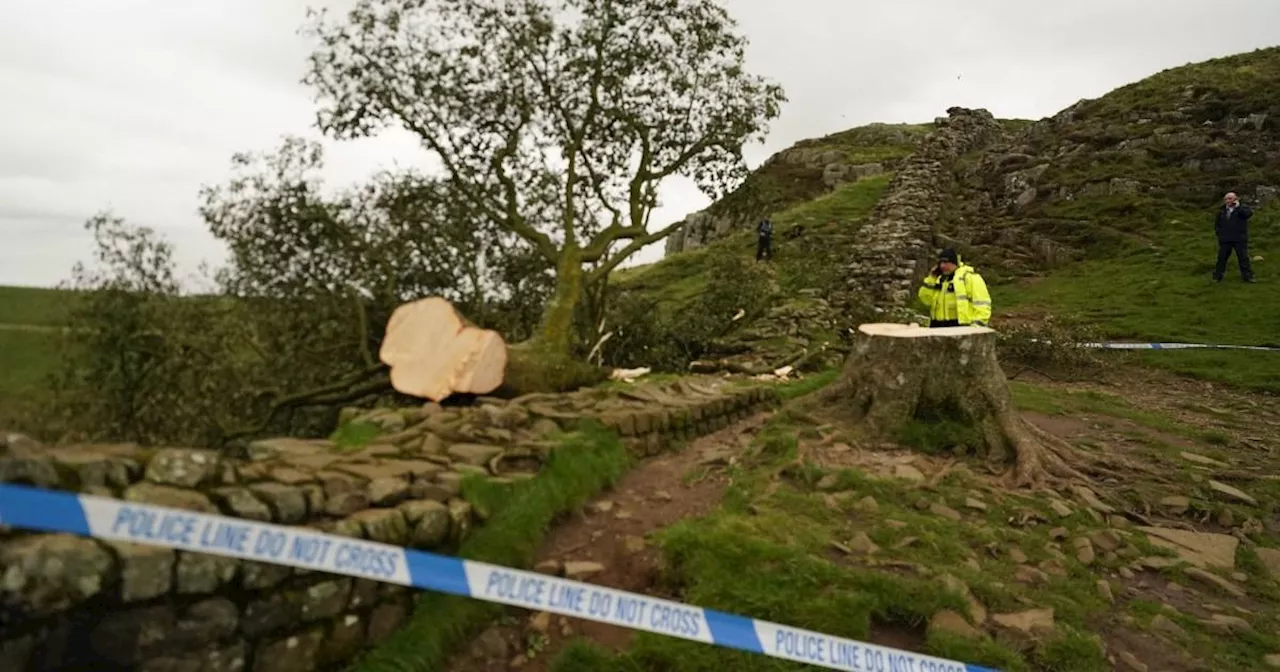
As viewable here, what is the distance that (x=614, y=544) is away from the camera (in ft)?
17.3

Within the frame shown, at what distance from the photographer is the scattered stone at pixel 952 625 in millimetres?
4129

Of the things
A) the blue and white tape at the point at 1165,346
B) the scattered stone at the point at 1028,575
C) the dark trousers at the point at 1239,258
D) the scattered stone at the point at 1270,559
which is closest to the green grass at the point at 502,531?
the scattered stone at the point at 1028,575

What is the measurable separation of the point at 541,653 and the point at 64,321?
10321 millimetres

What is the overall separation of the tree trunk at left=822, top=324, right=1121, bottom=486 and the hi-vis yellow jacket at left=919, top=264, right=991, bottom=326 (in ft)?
6.15

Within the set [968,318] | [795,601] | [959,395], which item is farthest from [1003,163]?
[795,601]

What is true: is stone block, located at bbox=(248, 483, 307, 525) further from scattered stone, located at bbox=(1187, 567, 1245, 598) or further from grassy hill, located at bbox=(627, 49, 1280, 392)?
grassy hill, located at bbox=(627, 49, 1280, 392)

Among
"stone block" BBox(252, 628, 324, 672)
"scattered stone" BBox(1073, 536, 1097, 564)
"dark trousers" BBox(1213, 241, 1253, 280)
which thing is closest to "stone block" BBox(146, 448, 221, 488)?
"stone block" BBox(252, 628, 324, 672)

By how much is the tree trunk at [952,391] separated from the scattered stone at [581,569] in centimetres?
404

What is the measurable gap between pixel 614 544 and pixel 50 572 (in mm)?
3381

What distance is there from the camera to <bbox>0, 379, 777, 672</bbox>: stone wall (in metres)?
2.84

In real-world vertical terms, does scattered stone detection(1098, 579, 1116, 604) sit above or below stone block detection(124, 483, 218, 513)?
below

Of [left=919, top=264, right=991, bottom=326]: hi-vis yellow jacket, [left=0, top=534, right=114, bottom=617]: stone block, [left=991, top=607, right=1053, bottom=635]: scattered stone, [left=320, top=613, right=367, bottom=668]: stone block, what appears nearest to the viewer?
[left=0, top=534, right=114, bottom=617]: stone block

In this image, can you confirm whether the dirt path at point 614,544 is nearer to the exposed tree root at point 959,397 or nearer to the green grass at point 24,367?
the exposed tree root at point 959,397

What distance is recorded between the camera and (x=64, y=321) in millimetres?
10258
